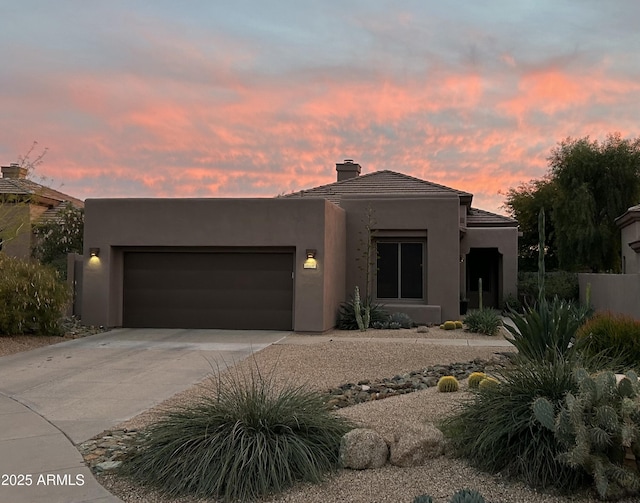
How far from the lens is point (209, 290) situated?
17.5 meters

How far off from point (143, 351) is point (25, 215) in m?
6.94

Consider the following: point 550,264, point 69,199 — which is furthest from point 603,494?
point 550,264

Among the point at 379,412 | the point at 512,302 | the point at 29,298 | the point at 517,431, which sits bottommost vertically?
the point at 379,412

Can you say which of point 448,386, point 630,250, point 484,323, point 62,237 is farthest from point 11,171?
point 630,250

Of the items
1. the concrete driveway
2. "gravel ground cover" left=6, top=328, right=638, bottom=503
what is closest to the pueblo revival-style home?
the concrete driveway

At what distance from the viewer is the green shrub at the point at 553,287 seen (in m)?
24.9

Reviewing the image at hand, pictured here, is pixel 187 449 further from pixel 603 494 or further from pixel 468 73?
pixel 468 73

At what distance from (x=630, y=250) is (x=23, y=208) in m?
23.2

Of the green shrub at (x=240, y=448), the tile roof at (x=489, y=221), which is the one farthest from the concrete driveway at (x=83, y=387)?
the tile roof at (x=489, y=221)

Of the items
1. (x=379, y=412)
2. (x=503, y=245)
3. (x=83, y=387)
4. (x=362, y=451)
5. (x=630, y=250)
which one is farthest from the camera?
(x=630, y=250)

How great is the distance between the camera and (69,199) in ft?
105

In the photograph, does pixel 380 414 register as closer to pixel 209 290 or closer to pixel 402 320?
pixel 402 320

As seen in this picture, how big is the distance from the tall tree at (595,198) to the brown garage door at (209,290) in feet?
64.8

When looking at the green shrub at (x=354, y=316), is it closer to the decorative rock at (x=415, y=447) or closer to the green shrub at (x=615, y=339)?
the green shrub at (x=615, y=339)
